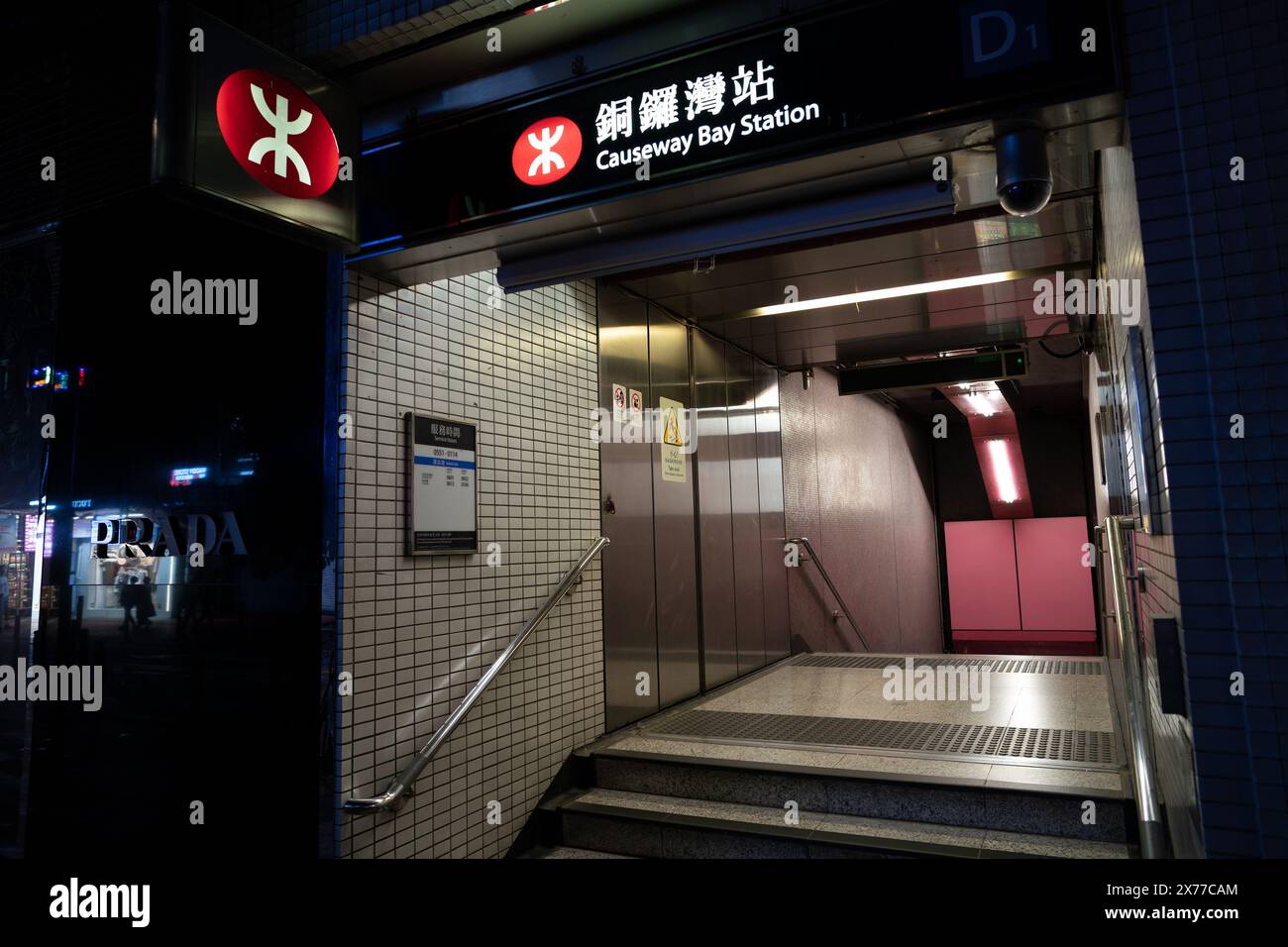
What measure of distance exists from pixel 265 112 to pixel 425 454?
1.35 m

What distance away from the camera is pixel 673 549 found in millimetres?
5141

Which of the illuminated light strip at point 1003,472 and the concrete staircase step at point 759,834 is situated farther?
the illuminated light strip at point 1003,472

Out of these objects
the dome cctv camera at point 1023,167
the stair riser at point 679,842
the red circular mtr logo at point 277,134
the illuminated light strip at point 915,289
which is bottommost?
the stair riser at point 679,842

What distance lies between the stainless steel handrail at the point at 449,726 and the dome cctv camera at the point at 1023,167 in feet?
8.23

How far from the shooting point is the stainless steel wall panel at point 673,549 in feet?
16.3

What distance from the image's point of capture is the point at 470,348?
3.62 meters

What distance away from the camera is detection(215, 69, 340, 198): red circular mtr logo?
222cm

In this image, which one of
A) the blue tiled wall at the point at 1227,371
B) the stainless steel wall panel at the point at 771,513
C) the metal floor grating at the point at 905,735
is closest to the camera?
the blue tiled wall at the point at 1227,371

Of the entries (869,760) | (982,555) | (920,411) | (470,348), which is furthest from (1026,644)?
(470,348)

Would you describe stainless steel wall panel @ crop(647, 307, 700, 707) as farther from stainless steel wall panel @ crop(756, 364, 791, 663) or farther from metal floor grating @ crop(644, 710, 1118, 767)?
stainless steel wall panel @ crop(756, 364, 791, 663)

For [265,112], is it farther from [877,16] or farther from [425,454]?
[877,16]

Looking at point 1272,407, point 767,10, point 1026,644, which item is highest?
point 767,10

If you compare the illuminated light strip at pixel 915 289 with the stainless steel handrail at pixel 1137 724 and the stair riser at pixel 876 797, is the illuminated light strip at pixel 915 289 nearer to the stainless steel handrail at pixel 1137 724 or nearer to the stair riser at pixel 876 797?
the stainless steel handrail at pixel 1137 724

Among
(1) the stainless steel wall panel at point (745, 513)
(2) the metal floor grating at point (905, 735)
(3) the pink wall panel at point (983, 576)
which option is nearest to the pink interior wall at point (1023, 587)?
(3) the pink wall panel at point (983, 576)
